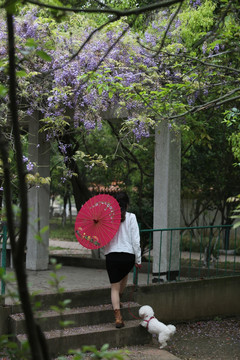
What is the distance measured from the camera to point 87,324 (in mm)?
6477

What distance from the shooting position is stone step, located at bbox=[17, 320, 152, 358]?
19.4 feet

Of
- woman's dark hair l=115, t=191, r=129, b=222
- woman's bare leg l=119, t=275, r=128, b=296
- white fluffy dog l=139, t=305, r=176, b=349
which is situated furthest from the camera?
woman's bare leg l=119, t=275, r=128, b=296

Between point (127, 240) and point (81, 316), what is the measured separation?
1108 mm

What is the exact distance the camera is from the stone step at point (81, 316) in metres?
6.04

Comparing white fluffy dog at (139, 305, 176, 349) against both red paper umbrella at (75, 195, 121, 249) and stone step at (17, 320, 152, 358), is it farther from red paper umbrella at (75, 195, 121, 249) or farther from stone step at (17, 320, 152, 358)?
red paper umbrella at (75, 195, 121, 249)

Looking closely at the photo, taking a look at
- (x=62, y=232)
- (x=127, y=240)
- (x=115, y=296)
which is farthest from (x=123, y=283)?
(x=62, y=232)

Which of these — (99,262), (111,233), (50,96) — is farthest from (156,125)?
(99,262)

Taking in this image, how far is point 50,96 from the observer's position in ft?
25.9

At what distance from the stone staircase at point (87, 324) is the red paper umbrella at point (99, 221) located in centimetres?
85

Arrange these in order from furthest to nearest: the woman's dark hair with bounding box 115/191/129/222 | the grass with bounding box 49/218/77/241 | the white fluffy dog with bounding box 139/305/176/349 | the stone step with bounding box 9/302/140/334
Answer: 1. the grass with bounding box 49/218/77/241
2. the woman's dark hair with bounding box 115/191/129/222
3. the white fluffy dog with bounding box 139/305/176/349
4. the stone step with bounding box 9/302/140/334

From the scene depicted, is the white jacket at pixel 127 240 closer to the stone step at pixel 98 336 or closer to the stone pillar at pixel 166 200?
the stone step at pixel 98 336

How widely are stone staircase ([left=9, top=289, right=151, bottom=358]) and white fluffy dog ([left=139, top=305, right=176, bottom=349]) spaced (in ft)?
0.54

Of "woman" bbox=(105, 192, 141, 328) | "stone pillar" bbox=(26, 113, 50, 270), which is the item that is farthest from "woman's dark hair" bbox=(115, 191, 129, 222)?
"stone pillar" bbox=(26, 113, 50, 270)

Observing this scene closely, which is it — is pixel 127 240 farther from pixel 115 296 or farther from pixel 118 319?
pixel 118 319
